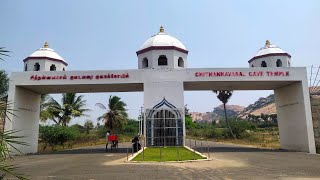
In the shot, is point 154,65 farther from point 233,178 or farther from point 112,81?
point 233,178

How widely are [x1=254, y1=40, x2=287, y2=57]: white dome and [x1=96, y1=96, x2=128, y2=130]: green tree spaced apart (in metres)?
21.0

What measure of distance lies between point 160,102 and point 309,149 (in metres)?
10.3

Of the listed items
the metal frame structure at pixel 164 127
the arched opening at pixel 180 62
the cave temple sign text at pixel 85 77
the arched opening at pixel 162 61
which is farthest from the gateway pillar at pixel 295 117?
the cave temple sign text at pixel 85 77

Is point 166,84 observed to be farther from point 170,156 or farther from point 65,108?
point 65,108

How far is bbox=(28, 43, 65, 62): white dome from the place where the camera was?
22950mm

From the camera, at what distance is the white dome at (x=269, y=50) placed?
76.0 ft

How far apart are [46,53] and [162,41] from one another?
9.94m

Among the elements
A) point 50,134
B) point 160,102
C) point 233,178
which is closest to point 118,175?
point 233,178

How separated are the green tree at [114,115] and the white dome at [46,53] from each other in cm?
1518

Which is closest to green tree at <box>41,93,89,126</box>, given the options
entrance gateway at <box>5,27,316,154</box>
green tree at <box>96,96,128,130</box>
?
green tree at <box>96,96,128,130</box>

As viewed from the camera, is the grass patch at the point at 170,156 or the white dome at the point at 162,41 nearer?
the grass patch at the point at 170,156

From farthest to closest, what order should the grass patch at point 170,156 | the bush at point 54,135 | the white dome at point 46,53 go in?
1. the bush at point 54,135
2. the white dome at point 46,53
3. the grass patch at point 170,156

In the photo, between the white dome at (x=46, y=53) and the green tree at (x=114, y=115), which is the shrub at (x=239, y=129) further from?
the white dome at (x=46, y=53)

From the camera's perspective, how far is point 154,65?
66.4ft
